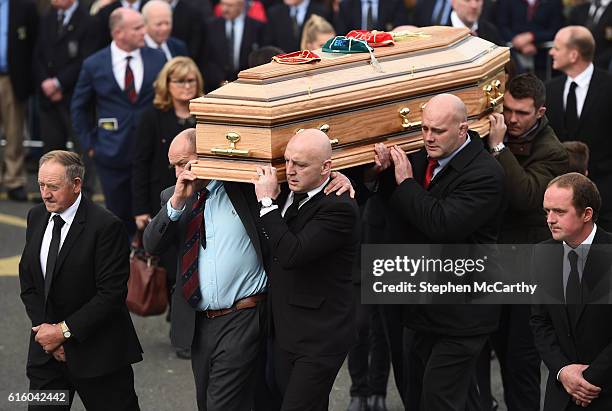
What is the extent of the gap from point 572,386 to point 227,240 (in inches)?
69.6

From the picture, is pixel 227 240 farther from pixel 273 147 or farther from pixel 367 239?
pixel 367 239

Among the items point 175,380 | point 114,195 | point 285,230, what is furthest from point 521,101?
point 114,195

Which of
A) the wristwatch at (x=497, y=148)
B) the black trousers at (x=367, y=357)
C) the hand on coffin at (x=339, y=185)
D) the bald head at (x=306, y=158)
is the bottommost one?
the black trousers at (x=367, y=357)

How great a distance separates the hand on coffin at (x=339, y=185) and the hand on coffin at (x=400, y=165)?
0.39 metres

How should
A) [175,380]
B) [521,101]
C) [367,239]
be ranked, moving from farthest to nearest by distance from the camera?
1. [175,380]
2. [367,239]
3. [521,101]

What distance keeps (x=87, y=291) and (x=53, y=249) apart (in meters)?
0.27

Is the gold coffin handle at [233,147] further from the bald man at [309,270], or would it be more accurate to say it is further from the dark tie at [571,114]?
the dark tie at [571,114]

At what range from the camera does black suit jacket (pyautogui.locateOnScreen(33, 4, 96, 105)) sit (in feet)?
39.7

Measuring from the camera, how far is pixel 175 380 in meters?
8.10

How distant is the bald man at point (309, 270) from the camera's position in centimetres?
578

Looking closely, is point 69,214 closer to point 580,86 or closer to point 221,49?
point 580,86

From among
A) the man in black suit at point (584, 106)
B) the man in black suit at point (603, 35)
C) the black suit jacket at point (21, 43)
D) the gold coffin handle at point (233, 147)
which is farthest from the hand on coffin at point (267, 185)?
the black suit jacket at point (21, 43)

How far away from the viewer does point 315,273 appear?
5.93m

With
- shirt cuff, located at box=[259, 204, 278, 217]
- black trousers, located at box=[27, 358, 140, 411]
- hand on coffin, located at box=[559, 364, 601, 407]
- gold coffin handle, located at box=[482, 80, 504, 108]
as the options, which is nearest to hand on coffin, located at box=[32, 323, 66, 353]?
black trousers, located at box=[27, 358, 140, 411]
